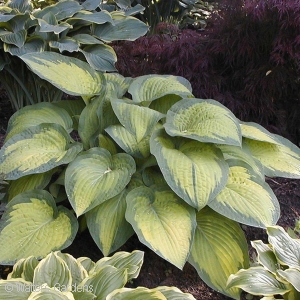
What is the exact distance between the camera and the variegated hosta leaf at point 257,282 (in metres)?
1.28

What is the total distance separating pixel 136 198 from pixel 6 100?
72.8 inches

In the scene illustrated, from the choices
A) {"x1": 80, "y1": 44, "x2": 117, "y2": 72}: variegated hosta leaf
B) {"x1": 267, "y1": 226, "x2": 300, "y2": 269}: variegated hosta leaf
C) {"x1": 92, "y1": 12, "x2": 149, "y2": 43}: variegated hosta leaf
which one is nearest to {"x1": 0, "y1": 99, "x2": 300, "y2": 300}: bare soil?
{"x1": 267, "y1": 226, "x2": 300, "y2": 269}: variegated hosta leaf

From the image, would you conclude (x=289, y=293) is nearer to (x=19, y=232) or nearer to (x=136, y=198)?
(x=136, y=198)

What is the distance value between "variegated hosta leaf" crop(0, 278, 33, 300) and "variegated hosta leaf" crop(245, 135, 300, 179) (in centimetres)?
105

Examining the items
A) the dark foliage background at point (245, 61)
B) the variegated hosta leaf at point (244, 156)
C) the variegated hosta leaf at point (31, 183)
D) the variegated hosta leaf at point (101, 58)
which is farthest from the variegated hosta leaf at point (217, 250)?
the variegated hosta leaf at point (101, 58)

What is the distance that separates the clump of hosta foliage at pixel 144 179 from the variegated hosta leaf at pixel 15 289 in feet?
0.81

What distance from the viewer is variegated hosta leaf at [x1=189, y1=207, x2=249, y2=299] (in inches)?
55.8

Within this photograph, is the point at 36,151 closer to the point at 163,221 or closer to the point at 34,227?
the point at 34,227

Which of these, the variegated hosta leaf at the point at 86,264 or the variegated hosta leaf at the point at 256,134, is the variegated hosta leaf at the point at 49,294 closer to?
the variegated hosta leaf at the point at 86,264

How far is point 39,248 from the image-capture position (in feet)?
4.50

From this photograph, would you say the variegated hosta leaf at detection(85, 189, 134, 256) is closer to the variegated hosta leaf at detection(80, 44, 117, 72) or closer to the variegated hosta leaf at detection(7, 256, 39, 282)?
the variegated hosta leaf at detection(7, 256, 39, 282)

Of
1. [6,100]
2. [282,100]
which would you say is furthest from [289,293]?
[6,100]

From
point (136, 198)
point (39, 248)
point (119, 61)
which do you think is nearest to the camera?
point (39, 248)

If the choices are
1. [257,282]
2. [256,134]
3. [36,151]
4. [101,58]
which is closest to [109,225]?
[36,151]
